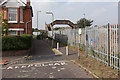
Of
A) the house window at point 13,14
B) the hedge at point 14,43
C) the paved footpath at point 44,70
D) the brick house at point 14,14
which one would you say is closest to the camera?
the paved footpath at point 44,70

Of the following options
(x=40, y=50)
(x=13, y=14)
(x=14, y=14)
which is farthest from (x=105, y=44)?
(x=13, y=14)

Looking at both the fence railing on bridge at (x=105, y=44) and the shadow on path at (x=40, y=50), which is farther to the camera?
the shadow on path at (x=40, y=50)

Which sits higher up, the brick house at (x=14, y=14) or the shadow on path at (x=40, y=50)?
the brick house at (x=14, y=14)

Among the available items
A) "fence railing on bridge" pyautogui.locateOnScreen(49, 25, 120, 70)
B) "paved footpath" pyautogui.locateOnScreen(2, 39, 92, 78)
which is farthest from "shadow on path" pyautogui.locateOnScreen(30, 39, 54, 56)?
"fence railing on bridge" pyautogui.locateOnScreen(49, 25, 120, 70)

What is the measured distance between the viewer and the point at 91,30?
7270 mm

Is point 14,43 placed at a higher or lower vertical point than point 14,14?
lower

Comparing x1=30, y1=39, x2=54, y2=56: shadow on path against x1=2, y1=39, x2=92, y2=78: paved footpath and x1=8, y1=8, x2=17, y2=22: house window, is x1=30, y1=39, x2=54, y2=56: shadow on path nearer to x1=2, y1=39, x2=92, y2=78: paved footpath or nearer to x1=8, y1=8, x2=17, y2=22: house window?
x1=2, y1=39, x2=92, y2=78: paved footpath

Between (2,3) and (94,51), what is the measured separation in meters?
13.8

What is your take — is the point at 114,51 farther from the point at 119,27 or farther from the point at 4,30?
the point at 4,30

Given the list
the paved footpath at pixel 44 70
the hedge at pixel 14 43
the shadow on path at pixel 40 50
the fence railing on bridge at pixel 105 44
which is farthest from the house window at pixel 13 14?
the fence railing on bridge at pixel 105 44

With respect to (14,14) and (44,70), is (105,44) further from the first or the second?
(14,14)

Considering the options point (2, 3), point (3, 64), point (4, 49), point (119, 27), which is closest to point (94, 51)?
point (119, 27)

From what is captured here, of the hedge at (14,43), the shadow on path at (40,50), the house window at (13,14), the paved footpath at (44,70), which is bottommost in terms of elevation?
the paved footpath at (44,70)

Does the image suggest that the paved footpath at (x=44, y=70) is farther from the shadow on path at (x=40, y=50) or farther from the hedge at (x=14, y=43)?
the shadow on path at (x=40, y=50)
